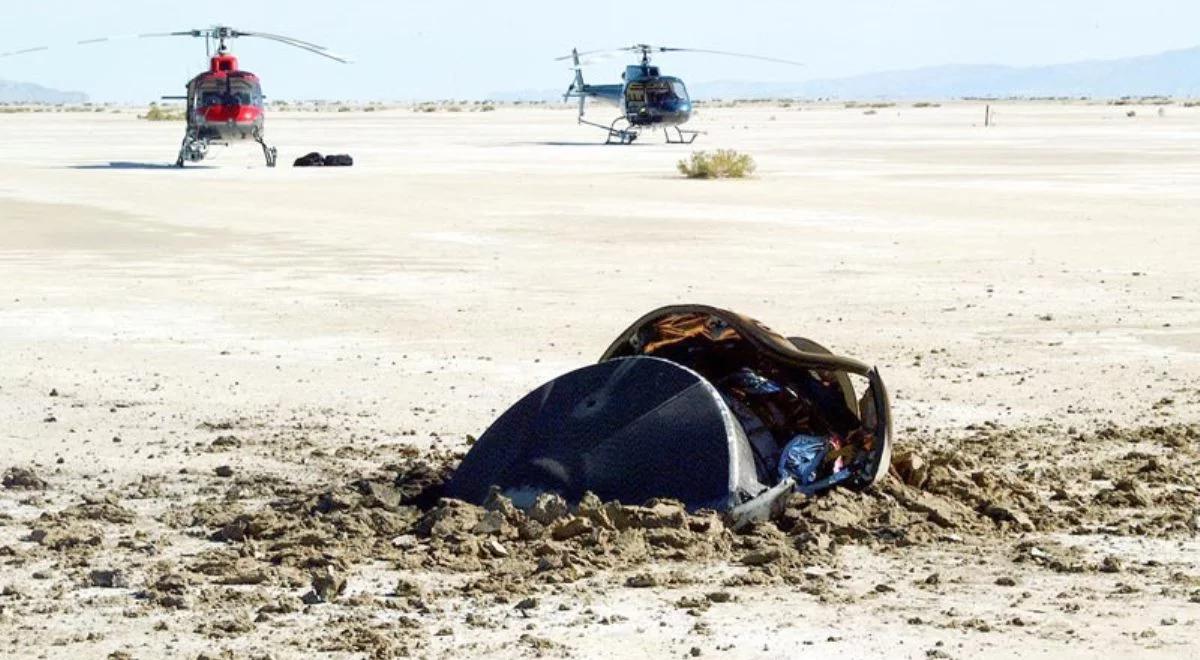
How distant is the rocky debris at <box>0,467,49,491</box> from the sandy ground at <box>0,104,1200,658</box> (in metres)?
0.07

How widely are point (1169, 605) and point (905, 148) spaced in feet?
182

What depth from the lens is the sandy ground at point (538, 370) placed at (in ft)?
24.8

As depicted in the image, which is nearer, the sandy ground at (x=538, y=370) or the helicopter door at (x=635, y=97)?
the sandy ground at (x=538, y=370)

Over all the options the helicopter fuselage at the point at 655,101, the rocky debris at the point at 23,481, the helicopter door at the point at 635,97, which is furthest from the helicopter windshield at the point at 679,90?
the rocky debris at the point at 23,481

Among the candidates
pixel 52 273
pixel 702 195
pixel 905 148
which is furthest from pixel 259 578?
pixel 905 148

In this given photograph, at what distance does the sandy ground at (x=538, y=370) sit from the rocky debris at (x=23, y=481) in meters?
0.07

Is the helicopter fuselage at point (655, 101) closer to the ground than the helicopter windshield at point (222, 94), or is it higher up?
closer to the ground

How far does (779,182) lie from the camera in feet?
132

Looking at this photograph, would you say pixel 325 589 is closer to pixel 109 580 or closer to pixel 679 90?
pixel 109 580

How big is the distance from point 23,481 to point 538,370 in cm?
493

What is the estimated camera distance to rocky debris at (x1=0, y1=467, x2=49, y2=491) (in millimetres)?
10039

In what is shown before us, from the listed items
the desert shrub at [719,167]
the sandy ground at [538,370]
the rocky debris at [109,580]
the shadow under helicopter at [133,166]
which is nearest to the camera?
the sandy ground at [538,370]

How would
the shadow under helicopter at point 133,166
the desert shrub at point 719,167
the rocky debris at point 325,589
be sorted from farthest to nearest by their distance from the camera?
the shadow under helicopter at point 133,166
the desert shrub at point 719,167
the rocky debris at point 325,589

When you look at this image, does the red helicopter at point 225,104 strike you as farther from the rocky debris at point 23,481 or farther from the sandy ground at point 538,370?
the rocky debris at point 23,481
